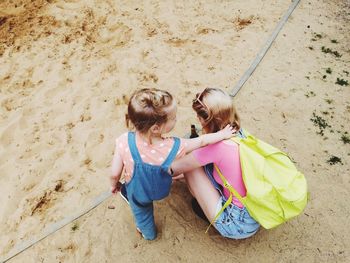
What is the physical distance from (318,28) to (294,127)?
6.32ft

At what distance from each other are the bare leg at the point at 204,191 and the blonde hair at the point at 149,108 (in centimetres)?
63

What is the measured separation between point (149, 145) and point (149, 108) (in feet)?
0.87

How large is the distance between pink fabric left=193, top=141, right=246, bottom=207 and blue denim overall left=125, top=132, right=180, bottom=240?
0.22m

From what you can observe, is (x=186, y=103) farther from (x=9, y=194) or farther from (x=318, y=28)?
(x=318, y=28)

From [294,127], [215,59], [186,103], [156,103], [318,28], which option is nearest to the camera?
[156,103]

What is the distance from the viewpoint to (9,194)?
314 centimetres

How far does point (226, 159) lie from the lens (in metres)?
2.32

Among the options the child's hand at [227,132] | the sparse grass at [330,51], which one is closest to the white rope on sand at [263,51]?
the sparse grass at [330,51]

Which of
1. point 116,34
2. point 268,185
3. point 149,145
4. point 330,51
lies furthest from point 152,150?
point 330,51

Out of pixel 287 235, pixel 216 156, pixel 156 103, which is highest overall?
pixel 156 103

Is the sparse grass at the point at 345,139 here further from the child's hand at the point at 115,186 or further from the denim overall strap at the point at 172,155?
the child's hand at the point at 115,186

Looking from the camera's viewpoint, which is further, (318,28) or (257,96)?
(318,28)

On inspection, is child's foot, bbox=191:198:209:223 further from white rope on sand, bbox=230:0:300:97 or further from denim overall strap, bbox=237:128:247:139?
white rope on sand, bbox=230:0:300:97

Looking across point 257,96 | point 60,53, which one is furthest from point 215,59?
point 60,53
